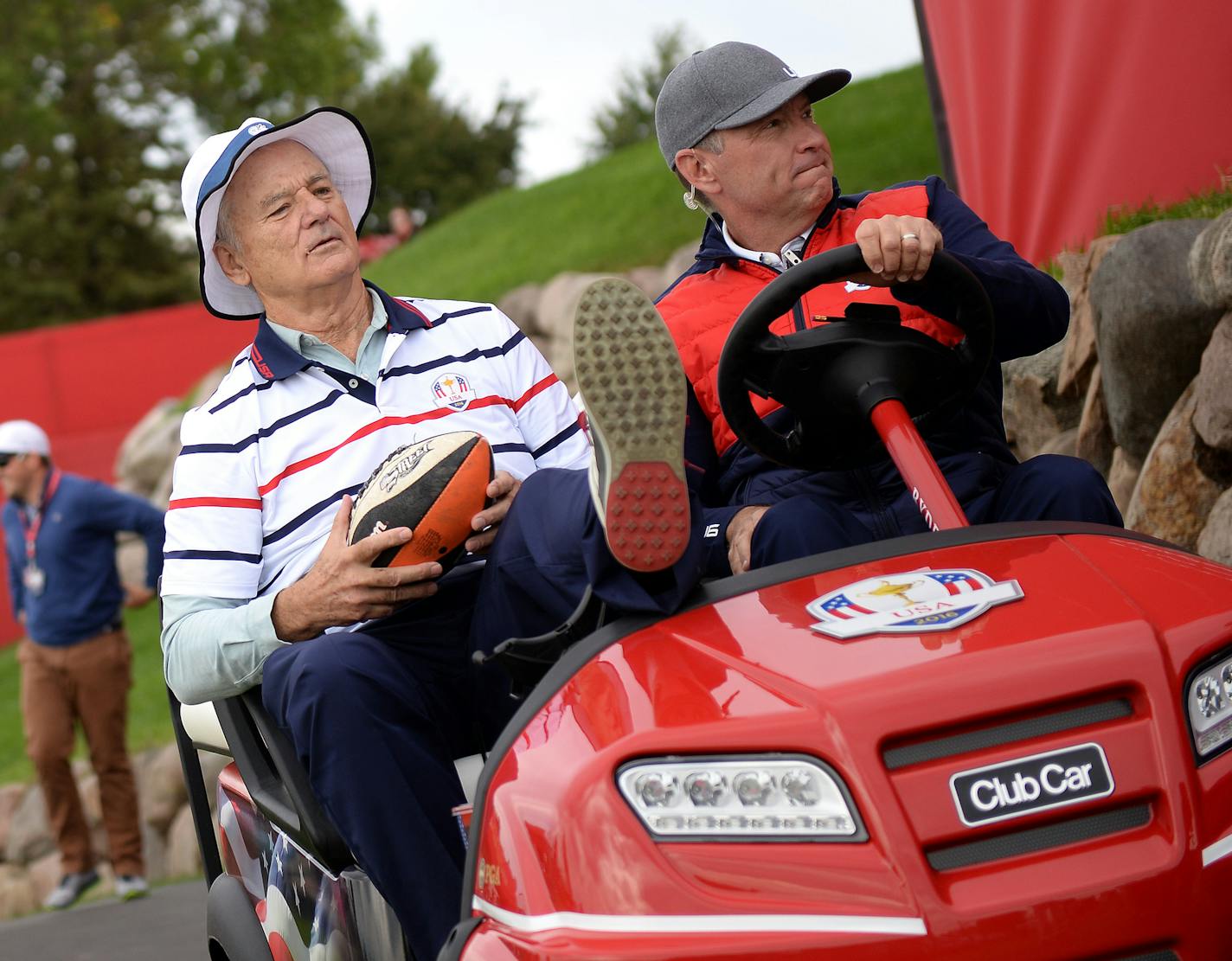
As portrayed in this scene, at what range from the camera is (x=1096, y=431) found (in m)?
4.22

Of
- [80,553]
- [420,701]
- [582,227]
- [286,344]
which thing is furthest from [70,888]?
[582,227]

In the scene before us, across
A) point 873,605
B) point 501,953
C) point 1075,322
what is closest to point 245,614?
point 501,953

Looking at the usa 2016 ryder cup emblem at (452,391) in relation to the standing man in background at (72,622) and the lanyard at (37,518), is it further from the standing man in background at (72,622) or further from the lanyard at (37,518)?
the lanyard at (37,518)

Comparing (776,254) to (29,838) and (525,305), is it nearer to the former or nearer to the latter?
(29,838)

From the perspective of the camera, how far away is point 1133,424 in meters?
3.96

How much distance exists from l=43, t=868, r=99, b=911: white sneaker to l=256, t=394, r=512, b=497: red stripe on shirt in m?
5.47

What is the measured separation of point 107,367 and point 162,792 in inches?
453

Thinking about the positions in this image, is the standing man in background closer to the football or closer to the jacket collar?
the jacket collar

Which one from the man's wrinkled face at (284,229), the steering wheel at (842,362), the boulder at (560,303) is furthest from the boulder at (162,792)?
the steering wheel at (842,362)

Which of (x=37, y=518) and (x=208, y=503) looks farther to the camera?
(x=37, y=518)

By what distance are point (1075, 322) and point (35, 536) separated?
5.10 metres

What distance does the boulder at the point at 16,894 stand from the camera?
8.61 metres

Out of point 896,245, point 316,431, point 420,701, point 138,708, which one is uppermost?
point 896,245

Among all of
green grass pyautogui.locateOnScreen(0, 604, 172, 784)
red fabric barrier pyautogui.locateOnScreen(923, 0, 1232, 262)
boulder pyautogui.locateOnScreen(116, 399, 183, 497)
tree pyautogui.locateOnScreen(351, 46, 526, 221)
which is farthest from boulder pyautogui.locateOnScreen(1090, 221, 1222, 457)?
tree pyautogui.locateOnScreen(351, 46, 526, 221)
